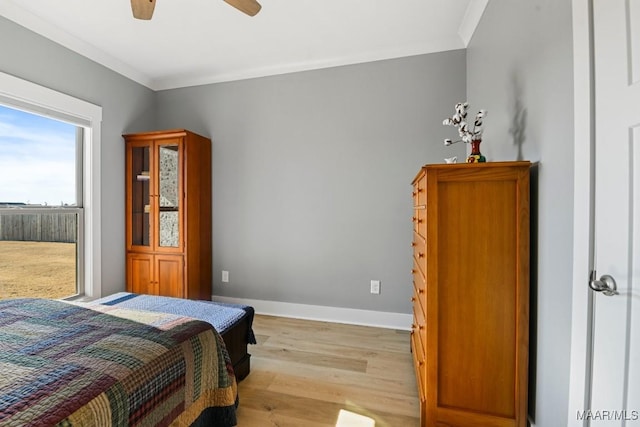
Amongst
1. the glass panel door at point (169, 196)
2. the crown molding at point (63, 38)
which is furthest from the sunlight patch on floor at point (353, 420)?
the crown molding at point (63, 38)

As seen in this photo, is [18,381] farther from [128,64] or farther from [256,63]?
[128,64]

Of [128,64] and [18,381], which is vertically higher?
[128,64]

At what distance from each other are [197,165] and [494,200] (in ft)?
8.94

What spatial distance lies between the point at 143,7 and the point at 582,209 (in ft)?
7.36

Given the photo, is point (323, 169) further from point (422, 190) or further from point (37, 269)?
point (37, 269)

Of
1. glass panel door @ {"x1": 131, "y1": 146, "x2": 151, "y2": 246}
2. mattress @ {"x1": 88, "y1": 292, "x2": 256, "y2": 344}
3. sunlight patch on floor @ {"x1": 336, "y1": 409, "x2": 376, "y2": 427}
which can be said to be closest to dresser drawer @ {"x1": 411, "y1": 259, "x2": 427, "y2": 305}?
sunlight patch on floor @ {"x1": 336, "y1": 409, "x2": 376, "y2": 427}

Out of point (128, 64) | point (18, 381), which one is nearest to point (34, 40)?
point (128, 64)

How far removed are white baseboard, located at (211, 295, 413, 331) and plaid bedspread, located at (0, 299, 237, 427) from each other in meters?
1.56

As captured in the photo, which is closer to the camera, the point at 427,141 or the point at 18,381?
the point at 18,381

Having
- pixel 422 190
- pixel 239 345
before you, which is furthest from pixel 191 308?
pixel 422 190

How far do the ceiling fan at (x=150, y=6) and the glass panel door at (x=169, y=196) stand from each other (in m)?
1.44

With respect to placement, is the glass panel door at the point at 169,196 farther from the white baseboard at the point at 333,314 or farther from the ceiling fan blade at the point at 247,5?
the ceiling fan blade at the point at 247,5

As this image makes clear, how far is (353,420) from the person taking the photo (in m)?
1.57

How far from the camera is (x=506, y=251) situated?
1.37m
